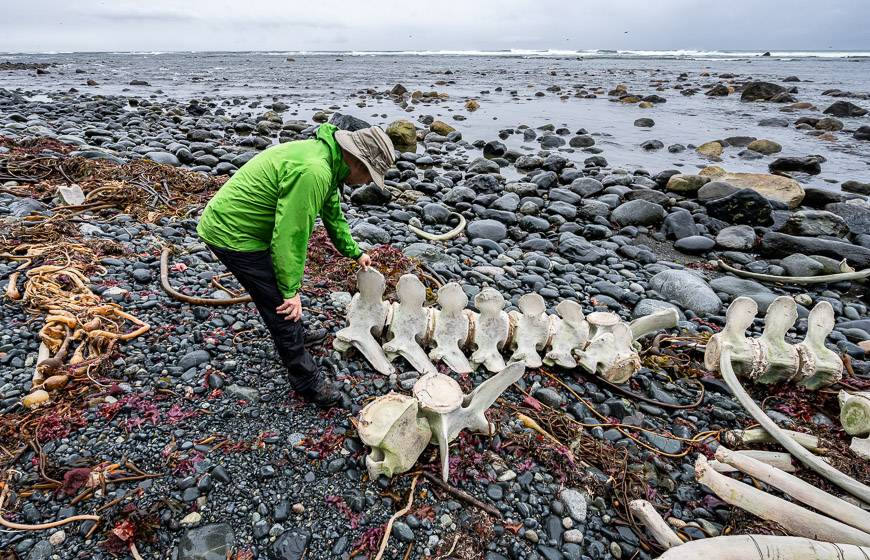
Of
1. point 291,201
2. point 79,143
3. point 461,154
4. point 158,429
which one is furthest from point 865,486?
point 79,143

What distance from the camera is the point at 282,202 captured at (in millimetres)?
2730

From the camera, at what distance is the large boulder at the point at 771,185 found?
977cm

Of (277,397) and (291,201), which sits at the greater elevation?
(291,201)

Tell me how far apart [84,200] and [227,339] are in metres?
4.34

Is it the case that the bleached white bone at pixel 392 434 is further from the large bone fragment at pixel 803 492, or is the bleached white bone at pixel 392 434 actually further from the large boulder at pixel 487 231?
the large boulder at pixel 487 231

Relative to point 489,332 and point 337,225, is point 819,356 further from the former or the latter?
point 337,225

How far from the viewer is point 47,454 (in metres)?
2.79

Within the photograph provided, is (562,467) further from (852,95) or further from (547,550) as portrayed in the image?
(852,95)

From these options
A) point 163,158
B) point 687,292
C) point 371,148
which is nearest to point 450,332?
point 371,148

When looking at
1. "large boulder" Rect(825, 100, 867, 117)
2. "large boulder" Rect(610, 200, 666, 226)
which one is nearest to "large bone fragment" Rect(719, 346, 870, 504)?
"large boulder" Rect(610, 200, 666, 226)

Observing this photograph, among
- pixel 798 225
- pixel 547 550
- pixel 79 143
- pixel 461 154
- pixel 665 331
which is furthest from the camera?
pixel 461 154

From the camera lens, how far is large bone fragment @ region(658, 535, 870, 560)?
2.16 metres

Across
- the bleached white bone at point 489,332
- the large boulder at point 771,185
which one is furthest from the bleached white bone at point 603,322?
the large boulder at point 771,185

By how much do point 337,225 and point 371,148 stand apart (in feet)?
3.35
